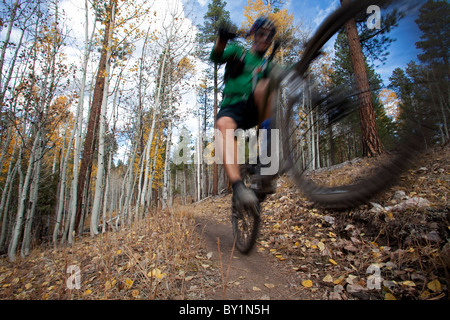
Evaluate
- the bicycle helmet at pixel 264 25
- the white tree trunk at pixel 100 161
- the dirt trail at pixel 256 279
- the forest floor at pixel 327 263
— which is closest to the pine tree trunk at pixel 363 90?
the forest floor at pixel 327 263

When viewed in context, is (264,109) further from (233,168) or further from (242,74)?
(233,168)

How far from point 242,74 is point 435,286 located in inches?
84.9

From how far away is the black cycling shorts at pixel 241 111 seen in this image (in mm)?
1959

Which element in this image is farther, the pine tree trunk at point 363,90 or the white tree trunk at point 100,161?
the white tree trunk at point 100,161

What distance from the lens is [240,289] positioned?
5.18 ft

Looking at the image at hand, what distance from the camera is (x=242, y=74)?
2008mm

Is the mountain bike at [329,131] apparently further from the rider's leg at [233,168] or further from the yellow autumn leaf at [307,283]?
the yellow autumn leaf at [307,283]

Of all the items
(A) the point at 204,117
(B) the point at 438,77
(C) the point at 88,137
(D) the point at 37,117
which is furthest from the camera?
(A) the point at 204,117

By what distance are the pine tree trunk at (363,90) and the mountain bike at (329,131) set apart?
3 centimetres

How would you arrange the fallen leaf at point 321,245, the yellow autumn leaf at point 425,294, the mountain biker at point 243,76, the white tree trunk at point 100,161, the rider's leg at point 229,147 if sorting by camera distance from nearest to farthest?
1. the yellow autumn leaf at point 425,294
2. the rider's leg at point 229,147
3. the mountain biker at point 243,76
4. the fallen leaf at point 321,245
5. the white tree trunk at point 100,161

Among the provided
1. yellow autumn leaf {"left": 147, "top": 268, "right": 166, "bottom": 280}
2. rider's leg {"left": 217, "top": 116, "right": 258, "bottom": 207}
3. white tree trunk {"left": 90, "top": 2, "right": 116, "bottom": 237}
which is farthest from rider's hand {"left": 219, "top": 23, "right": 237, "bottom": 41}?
white tree trunk {"left": 90, "top": 2, "right": 116, "bottom": 237}
